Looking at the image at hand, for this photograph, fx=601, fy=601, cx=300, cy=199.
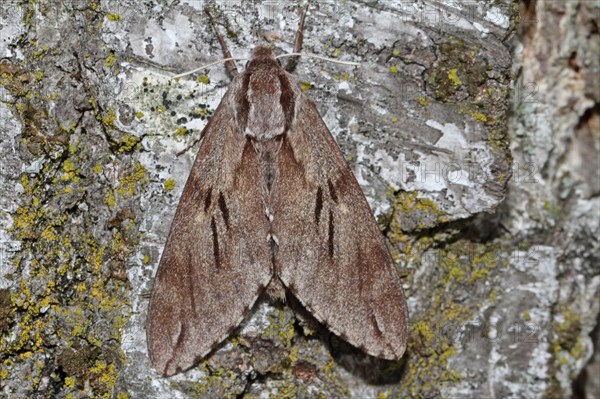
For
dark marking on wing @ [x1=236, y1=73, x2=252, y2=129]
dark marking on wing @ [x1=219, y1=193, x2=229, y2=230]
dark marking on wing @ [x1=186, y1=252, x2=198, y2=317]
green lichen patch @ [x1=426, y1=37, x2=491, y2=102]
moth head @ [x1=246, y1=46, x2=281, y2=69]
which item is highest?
green lichen patch @ [x1=426, y1=37, x2=491, y2=102]

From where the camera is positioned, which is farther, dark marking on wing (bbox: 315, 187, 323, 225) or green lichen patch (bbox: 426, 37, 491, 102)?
dark marking on wing (bbox: 315, 187, 323, 225)

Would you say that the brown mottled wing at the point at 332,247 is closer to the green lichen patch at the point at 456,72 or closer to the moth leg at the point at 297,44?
the moth leg at the point at 297,44

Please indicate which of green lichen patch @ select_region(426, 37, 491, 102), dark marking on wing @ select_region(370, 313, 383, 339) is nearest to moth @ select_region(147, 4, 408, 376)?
dark marking on wing @ select_region(370, 313, 383, 339)

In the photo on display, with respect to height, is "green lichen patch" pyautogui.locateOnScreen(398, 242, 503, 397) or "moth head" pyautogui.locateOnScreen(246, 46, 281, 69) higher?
"moth head" pyautogui.locateOnScreen(246, 46, 281, 69)

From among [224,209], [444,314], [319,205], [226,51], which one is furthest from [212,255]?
[444,314]

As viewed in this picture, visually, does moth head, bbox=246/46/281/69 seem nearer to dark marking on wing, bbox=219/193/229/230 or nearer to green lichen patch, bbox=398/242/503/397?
dark marking on wing, bbox=219/193/229/230

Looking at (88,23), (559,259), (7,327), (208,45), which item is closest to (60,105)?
(88,23)

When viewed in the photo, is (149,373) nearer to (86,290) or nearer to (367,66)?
(86,290)
